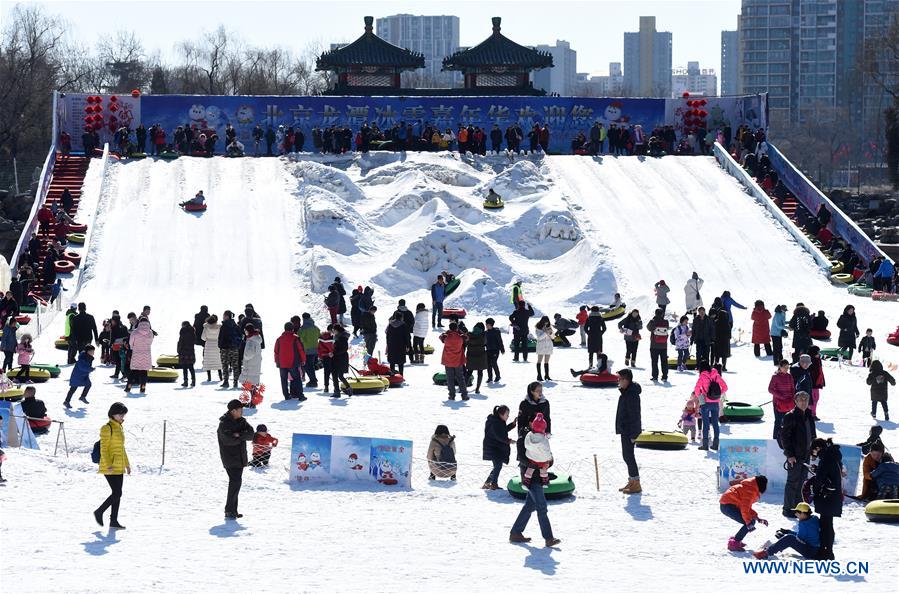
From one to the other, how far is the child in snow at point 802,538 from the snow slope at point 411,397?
306 millimetres

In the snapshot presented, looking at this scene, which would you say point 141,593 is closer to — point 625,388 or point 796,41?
point 625,388

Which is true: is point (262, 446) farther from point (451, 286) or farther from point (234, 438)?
point (451, 286)

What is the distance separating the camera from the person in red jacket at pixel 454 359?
930 inches

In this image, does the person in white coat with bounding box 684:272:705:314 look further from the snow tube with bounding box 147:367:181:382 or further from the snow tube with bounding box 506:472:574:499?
the snow tube with bounding box 506:472:574:499

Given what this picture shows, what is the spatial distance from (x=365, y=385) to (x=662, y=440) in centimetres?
610

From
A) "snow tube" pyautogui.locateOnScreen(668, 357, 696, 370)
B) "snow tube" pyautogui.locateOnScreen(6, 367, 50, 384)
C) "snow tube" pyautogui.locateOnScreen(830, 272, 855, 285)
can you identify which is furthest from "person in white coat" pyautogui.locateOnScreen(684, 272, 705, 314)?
"snow tube" pyautogui.locateOnScreen(6, 367, 50, 384)

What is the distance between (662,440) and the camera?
20281mm

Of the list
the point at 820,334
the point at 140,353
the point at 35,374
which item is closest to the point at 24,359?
the point at 35,374

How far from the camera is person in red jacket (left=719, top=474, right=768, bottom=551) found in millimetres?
14914

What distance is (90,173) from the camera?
1784 inches

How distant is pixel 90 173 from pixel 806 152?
9744 centimetres

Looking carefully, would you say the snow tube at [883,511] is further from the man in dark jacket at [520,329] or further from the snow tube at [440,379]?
the man in dark jacket at [520,329]

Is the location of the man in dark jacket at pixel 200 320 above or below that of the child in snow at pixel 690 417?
above

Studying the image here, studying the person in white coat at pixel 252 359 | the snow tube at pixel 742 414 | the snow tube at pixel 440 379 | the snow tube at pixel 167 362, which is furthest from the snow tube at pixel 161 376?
the snow tube at pixel 742 414
